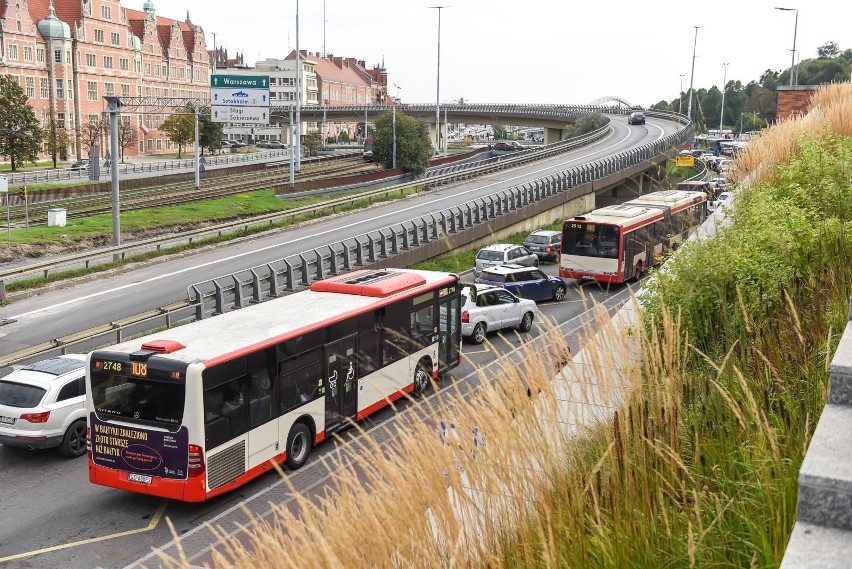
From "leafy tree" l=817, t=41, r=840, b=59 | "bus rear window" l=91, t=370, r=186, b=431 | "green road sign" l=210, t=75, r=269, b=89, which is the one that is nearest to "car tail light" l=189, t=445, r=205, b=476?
"bus rear window" l=91, t=370, r=186, b=431

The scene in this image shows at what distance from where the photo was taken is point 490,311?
23.3 m

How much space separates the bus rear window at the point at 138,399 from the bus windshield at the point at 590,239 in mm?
20700

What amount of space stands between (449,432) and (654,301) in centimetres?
597

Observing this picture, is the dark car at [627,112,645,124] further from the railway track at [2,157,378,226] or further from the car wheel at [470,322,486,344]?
the car wheel at [470,322,486,344]

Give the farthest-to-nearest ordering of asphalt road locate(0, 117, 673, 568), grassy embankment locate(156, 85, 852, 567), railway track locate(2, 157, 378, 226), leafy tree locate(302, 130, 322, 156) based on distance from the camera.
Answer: leafy tree locate(302, 130, 322, 156)
railway track locate(2, 157, 378, 226)
asphalt road locate(0, 117, 673, 568)
grassy embankment locate(156, 85, 852, 567)

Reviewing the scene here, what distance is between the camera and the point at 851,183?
10.1m

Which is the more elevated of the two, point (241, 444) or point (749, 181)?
point (749, 181)

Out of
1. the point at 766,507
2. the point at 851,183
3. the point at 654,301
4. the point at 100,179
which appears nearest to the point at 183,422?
the point at 654,301

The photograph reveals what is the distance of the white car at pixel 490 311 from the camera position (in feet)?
74.4

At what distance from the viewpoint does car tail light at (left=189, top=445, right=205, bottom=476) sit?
39.3ft

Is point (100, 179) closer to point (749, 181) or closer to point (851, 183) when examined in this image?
point (749, 181)

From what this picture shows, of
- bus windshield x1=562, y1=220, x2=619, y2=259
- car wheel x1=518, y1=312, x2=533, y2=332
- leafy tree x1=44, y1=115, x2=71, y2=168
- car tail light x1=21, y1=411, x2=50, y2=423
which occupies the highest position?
leafy tree x1=44, y1=115, x2=71, y2=168

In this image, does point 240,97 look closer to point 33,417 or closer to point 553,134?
point 33,417

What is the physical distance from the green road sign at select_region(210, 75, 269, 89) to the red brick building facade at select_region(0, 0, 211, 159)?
85.9ft
